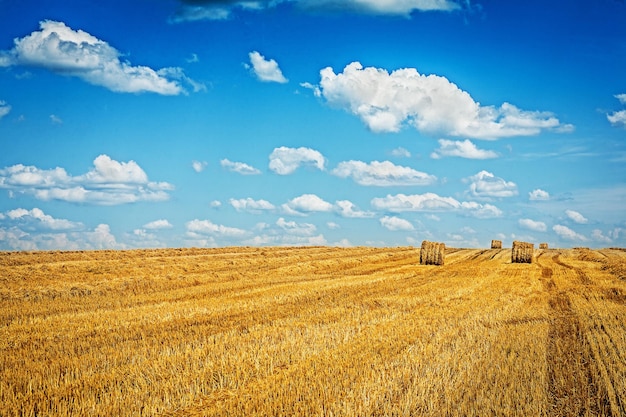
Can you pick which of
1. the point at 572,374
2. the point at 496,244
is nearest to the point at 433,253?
the point at 572,374

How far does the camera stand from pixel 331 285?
18.8 m

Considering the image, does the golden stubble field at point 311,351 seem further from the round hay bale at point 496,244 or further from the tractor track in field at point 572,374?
the round hay bale at point 496,244

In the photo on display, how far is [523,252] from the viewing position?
31344 millimetres

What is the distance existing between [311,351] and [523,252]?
25.9 m

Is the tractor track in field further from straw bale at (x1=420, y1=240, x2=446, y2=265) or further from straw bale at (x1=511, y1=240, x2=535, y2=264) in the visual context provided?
straw bale at (x1=511, y1=240, x2=535, y2=264)

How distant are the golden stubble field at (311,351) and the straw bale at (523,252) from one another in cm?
1374

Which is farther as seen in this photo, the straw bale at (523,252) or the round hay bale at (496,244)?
the round hay bale at (496,244)

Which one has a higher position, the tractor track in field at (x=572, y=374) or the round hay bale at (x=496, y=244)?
the round hay bale at (x=496, y=244)

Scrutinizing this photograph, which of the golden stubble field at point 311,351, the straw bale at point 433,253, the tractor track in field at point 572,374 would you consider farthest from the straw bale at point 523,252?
the tractor track in field at point 572,374

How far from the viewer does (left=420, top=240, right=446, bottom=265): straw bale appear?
98.5 ft

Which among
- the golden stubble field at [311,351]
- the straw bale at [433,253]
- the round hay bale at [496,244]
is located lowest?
the golden stubble field at [311,351]

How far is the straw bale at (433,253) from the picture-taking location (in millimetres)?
30031

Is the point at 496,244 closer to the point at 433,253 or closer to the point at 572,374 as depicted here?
the point at 433,253

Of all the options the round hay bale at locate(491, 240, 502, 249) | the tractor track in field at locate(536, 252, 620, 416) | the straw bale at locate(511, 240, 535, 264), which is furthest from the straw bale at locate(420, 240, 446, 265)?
the round hay bale at locate(491, 240, 502, 249)
